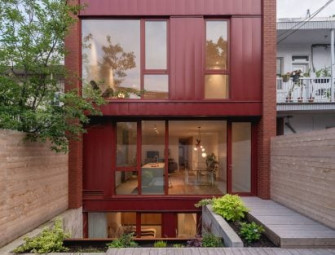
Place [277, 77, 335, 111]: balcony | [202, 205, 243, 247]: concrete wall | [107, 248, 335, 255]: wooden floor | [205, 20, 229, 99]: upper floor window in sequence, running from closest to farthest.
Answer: [107, 248, 335, 255]: wooden floor < [202, 205, 243, 247]: concrete wall < [205, 20, 229, 99]: upper floor window < [277, 77, 335, 111]: balcony

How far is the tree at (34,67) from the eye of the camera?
5.28 meters

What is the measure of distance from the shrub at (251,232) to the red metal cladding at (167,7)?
6.21 m

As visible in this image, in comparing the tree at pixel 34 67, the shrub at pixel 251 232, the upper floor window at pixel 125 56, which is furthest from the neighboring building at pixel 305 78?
the tree at pixel 34 67

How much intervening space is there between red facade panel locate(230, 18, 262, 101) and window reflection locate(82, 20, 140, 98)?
3015 millimetres

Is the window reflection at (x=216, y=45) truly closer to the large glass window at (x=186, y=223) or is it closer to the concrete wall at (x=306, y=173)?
the concrete wall at (x=306, y=173)

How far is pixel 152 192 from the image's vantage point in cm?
801

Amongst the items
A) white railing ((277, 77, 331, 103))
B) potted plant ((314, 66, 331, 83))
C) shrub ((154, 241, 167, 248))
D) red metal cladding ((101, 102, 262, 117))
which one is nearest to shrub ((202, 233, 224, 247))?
shrub ((154, 241, 167, 248))

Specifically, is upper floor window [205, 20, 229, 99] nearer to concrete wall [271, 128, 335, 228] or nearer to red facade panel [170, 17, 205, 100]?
red facade panel [170, 17, 205, 100]

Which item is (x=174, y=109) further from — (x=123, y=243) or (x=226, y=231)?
(x=123, y=243)

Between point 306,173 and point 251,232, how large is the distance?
2.18m

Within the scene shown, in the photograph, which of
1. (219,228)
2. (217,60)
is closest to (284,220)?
(219,228)

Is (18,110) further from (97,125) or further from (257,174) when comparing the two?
(257,174)

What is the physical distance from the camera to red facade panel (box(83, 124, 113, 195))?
8008mm

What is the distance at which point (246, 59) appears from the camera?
7.84 meters
